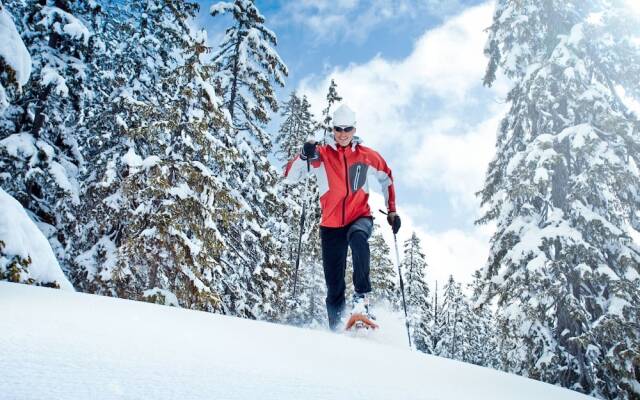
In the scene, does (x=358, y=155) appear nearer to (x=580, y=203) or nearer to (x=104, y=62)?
(x=580, y=203)

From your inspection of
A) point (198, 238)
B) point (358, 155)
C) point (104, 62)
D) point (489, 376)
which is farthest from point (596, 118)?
point (104, 62)

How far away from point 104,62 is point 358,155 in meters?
15.1

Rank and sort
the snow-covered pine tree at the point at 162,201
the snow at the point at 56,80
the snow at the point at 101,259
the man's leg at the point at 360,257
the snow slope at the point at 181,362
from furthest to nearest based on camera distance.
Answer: the snow at the point at 101,259, the snow-covered pine tree at the point at 162,201, the snow at the point at 56,80, the man's leg at the point at 360,257, the snow slope at the point at 181,362

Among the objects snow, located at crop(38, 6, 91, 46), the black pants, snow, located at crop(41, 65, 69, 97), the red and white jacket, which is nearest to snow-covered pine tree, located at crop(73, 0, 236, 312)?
snow, located at crop(41, 65, 69, 97)

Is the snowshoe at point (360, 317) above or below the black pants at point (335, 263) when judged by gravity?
below

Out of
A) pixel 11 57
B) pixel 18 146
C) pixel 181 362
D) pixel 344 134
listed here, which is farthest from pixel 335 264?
pixel 18 146

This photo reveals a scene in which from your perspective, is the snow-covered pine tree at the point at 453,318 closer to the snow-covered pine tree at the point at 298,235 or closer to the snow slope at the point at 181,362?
the snow-covered pine tree at the point at 298,235

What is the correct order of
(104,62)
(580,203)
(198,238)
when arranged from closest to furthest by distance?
1. (580,203)
2. (198,238)
3. (104,62)

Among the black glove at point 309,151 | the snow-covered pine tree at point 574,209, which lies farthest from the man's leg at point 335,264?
the snow-covered pine tree at point 574,209

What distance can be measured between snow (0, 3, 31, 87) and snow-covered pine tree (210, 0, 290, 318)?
11568 millimetres

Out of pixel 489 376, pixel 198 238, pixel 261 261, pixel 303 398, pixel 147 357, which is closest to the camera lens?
pixel 303 398

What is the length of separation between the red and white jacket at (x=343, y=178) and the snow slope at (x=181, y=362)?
2342 millimetres

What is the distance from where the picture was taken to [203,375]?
1579 millimetres

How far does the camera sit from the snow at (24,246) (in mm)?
4555
